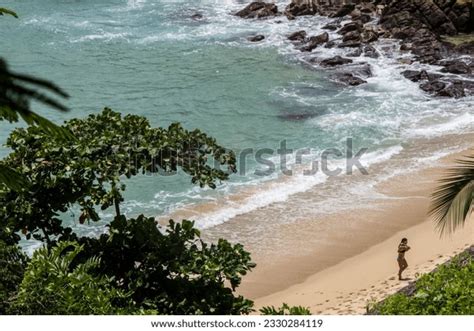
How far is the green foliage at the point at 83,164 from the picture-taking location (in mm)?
9867

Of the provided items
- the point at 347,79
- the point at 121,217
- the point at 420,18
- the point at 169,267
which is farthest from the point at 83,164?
the point at 420,18

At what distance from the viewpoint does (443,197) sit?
8.84 m

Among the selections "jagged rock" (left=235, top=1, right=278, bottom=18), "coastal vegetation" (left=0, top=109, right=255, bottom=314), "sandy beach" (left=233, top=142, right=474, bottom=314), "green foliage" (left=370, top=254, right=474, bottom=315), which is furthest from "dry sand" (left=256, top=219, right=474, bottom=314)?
"jagged rock" (left=235, top=1, right=278, bottom=18)

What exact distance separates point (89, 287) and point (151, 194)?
A: 42.4ft

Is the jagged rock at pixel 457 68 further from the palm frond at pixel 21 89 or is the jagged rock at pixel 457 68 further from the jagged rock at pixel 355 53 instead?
the palm frond at pixel 21 89

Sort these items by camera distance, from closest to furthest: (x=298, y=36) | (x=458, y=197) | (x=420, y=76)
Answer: (x=458, y=197)
(x=420, y=76)
(x=298, y=36)

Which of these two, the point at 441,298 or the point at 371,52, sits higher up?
the point at 371,52

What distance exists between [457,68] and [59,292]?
23832 millimetres

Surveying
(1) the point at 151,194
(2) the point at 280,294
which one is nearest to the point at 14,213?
(2) the point at 280,294

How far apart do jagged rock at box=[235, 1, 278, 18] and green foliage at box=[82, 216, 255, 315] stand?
27721 mm

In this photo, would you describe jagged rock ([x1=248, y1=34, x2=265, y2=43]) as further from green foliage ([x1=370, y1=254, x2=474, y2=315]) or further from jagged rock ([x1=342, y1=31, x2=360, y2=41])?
green foliage ([x1=370, y1=254, x2=474, y2=315])

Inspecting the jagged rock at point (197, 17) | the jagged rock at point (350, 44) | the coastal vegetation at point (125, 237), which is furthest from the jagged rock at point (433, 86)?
the coastal vegetation at point (125, 237)

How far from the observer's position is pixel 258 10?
37.3 meters

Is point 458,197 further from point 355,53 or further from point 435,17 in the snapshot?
point 435,17
